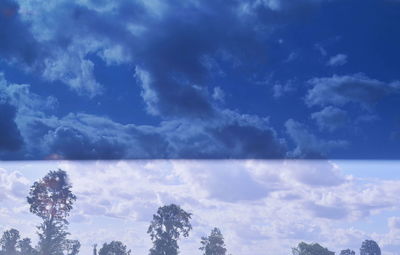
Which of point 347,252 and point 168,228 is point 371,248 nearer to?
point 347,252

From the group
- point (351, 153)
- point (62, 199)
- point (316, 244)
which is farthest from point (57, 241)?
point (351, 153)

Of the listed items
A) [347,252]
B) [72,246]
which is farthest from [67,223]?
[347,252]

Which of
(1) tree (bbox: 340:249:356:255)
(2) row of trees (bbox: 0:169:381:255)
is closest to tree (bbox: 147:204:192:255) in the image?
(2) row of trees (bbox: 0:169:381:255)

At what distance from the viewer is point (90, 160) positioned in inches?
391

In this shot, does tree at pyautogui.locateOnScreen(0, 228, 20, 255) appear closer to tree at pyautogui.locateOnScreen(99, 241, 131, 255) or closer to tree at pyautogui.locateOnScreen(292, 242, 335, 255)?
tree at pyautogui.locateOnScreen(99, 241, 131, 255)

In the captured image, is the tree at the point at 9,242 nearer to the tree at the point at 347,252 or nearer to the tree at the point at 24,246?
the tree at the point at 24,246

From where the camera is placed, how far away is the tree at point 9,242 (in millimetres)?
55875

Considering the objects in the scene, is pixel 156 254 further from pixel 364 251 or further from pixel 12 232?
pixel 364 251

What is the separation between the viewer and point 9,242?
2203 inches

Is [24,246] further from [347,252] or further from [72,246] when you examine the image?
[347,252]

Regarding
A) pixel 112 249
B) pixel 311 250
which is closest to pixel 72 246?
pixel 112 249

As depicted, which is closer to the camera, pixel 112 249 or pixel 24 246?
pixel 112 249

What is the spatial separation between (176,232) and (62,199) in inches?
398

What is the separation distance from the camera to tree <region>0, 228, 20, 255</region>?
5588 centimetres
